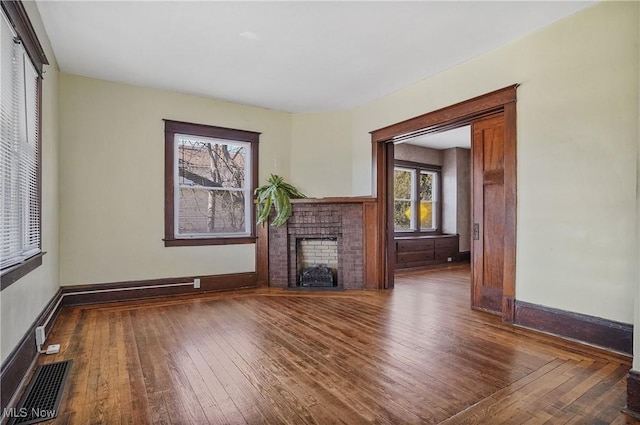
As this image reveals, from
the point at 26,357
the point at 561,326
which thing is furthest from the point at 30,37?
the point at 561,326

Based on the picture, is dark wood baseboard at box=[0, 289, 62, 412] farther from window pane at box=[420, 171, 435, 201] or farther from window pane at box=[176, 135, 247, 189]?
window pane at box=[420, 171, 435, 201]

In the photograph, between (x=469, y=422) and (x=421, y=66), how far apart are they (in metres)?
3.52

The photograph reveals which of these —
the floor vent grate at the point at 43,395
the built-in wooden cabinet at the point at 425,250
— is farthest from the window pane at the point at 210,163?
the built-in wooden cabinet at the point at 425,250

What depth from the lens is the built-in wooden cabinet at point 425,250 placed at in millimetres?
7016

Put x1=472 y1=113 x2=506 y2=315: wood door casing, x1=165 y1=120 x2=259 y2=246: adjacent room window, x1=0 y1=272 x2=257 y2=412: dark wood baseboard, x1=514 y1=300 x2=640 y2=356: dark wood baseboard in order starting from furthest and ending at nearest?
x1=165 y1=120 x2=259 y2=246: adjacent room window < x1=472 y1=113 x2=506 y2=315: wood door casing < x1=514 y1=300 x2=640 y2=356: dark wood baseboard < x1=0 y1=272 x2=257 y2=412: dark wood baseboard

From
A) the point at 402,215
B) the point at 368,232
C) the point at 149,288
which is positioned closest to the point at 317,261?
the point at 368,232

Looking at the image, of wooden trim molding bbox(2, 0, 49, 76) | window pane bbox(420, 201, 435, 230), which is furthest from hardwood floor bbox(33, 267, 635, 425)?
window pane bbox(420, 201, 435, 230)

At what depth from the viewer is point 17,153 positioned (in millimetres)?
2377

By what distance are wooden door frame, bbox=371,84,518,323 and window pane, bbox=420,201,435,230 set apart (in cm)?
314

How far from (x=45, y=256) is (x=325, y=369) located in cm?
277

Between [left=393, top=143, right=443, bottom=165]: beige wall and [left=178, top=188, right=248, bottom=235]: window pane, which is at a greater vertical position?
[left=393, top=143, right=443, bottom=165]: beige wall

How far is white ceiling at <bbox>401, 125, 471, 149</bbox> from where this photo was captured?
263 inches

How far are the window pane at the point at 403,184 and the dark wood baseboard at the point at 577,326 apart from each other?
470 centimetres

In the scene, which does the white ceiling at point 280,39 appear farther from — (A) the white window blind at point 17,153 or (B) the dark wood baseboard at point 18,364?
(B) the dark wood baseboard at point 18,364
